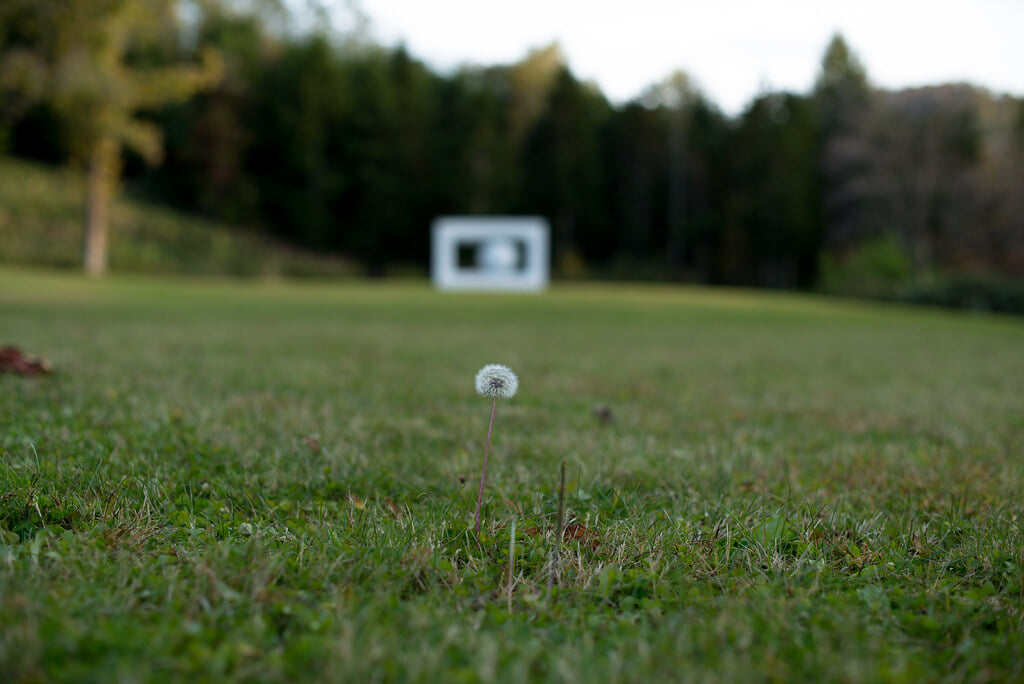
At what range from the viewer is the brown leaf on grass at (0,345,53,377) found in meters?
3.65

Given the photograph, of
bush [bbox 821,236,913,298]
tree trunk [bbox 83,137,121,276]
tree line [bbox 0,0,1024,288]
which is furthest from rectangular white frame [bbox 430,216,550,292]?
bush [bbox 821,236,913,298]

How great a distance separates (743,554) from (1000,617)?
1.85 feet

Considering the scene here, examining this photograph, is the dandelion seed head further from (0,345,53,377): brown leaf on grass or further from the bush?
the bush

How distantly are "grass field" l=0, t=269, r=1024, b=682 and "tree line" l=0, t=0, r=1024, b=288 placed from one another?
31.3 m

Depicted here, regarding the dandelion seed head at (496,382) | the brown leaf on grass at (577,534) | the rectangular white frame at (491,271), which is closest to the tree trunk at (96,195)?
the rectangular white frame at (491,271)

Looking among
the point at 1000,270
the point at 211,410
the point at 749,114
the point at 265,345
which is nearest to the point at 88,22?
the point at 265,345

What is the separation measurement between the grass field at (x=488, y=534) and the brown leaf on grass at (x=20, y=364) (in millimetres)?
181

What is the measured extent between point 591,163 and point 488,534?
140 feet

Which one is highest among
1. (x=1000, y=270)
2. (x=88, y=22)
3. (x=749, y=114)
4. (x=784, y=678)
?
(x=749, y=114)

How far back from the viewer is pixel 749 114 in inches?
1564

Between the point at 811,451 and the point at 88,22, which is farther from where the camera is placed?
the point at 88,22

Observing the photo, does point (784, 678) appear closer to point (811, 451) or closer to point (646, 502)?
point (646, 502)

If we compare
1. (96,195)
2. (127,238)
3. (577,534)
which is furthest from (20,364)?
(127,238)

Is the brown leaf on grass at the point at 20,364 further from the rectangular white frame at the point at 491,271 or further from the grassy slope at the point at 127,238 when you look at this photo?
the grassy slope at the point at 127,238
